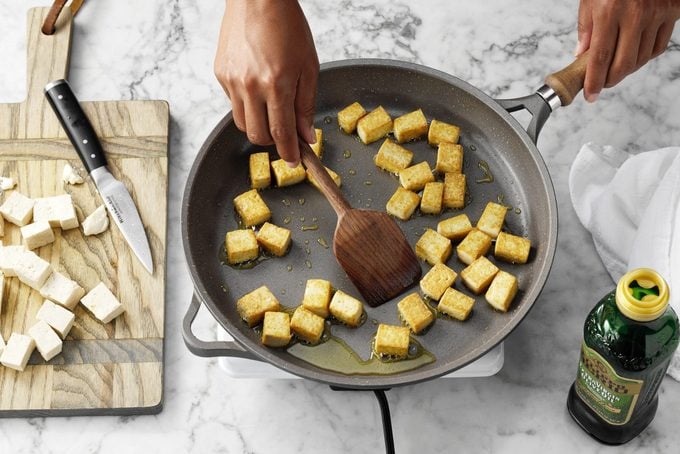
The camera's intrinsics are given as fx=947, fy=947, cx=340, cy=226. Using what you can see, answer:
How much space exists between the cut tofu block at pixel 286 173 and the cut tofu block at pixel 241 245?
0.41 feet

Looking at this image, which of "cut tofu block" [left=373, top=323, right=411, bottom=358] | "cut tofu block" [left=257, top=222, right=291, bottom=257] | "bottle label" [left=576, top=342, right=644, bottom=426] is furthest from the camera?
"cut tofu block" [left=257, top=222, right=291, bottom=257]

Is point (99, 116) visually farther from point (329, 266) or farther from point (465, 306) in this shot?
point (465, 306)

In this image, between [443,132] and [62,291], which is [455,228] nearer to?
[443,132]

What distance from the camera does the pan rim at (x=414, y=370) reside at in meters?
1.44

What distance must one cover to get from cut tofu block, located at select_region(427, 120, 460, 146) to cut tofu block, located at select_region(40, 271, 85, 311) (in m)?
0.69

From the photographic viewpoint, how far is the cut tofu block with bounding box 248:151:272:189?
1.71m

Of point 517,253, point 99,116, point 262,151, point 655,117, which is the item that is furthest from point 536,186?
Result: point 99,116

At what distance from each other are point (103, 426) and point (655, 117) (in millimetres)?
1208

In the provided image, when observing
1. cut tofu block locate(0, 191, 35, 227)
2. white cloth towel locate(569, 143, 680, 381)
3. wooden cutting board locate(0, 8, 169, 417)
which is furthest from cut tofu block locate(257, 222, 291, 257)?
white cloth towel locate(569, 143, 680, 381)

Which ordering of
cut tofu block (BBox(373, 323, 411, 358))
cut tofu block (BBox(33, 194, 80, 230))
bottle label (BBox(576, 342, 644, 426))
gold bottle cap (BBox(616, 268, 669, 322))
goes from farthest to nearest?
cut tofu block (BBox(33, 194, 80, 230)) < cut tofu block (BBox(373, 323, 411, 358)) < bottle label (BBox(576, 342, 644, 426)) < gold bottle cap (BBox(616, 268, 669, 322))

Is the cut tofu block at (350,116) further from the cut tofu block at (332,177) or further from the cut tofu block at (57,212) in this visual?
the cut tofu block at (57,212)

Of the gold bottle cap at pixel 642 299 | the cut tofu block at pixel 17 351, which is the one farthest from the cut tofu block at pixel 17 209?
the gold bottle cap at pixel 642 299

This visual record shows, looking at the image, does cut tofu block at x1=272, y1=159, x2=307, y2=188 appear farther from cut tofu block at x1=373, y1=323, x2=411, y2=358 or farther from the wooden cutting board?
cut tofu block at x1=373, y1=323, x2=411, y2=358

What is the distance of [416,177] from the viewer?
1704 mm
